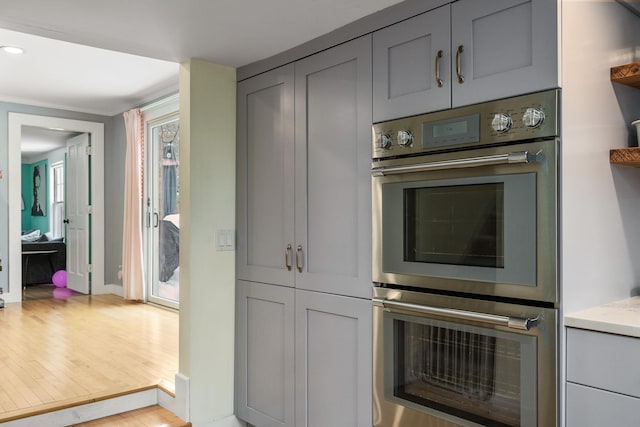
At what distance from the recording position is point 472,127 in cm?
181

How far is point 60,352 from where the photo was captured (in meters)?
3.96

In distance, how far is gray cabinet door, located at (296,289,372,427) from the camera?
223 centimetres

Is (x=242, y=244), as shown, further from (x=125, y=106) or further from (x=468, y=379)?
(x=125, y=106)

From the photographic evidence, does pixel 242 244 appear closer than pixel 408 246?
No

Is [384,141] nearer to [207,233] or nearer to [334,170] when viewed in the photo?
[334,170]

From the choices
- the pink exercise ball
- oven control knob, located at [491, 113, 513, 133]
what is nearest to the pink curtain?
the pink exercise ball

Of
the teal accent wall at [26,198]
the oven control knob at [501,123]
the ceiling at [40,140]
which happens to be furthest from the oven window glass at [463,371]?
the teal accent wall at [26,198]

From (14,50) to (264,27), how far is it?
297 cm

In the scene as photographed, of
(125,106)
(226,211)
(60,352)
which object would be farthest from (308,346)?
(125,106)

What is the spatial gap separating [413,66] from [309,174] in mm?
756

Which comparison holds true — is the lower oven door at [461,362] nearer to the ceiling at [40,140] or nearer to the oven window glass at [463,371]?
the oven window glass at [463,371]

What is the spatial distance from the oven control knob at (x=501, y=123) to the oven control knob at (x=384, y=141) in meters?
0.46

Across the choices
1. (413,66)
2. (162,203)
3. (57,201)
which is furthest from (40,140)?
(413,66)

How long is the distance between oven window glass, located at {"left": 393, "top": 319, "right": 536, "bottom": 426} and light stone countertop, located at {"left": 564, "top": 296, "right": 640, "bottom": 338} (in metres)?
0.18
